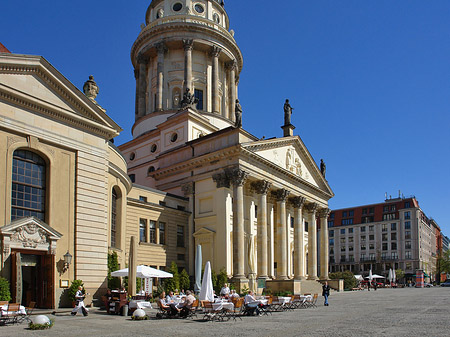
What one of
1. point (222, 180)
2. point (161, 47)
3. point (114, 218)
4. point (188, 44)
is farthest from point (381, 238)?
point (114, 218)

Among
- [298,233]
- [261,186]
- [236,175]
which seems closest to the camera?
[236,175]

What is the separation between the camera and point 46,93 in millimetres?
24750

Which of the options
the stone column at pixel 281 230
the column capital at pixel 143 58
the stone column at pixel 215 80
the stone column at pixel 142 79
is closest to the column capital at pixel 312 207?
the stone column at pixel 281 230

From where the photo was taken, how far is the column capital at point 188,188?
44.3 metres

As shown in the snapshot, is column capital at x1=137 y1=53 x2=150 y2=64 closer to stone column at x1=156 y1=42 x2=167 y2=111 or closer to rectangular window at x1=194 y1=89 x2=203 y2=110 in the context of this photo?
stone column at x1=156 y1=42 x2=167 y2=111

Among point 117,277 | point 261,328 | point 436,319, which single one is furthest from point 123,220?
point 436,319

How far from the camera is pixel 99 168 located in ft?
88.5

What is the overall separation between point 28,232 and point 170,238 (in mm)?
20134

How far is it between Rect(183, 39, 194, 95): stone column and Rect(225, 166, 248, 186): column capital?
18257 millimetres

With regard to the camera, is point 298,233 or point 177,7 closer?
point 298,233

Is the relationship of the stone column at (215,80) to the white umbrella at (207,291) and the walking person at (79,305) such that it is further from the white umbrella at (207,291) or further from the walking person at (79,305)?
the walking person at (79,305)

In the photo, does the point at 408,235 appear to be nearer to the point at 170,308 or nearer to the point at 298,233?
the point at 298,233

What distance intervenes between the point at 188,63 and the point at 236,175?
69.3 ft

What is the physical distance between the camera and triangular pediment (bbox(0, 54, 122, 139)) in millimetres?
22973
